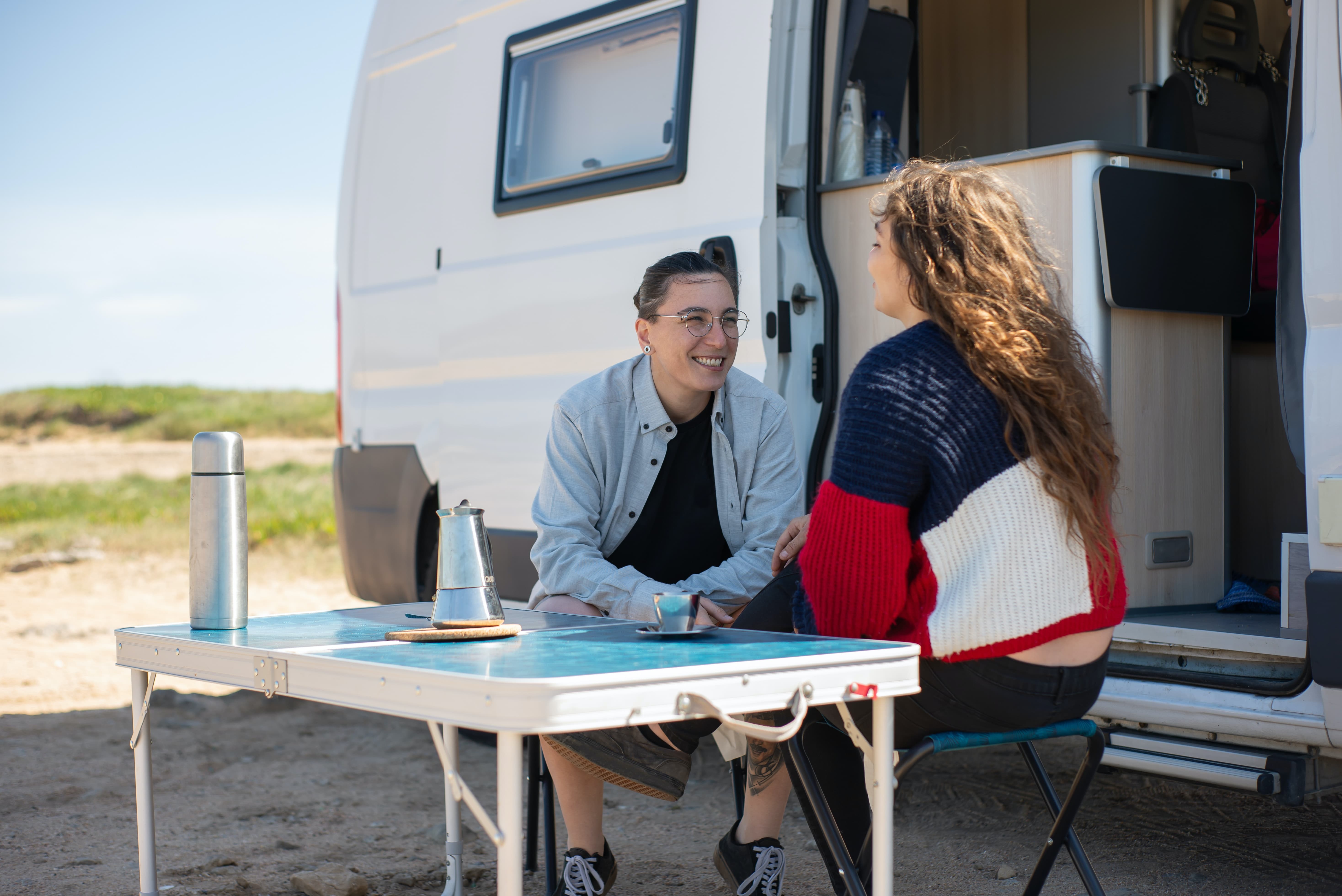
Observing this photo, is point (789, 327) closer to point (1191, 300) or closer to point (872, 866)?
point (1191, 300)

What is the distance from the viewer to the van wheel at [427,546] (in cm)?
409

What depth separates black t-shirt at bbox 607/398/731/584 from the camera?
8.45 ft

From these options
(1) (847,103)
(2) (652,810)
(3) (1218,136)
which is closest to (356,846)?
(2) (652,810)

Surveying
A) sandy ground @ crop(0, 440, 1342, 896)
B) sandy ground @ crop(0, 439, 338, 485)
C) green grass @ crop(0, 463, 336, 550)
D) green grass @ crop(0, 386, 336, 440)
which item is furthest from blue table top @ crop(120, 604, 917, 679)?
green grass @ crop(0, 386, 336, 440)

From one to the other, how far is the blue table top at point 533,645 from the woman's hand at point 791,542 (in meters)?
0.39

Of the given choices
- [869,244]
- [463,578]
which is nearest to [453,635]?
[463,578]

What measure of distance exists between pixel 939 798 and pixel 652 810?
0.78 metres

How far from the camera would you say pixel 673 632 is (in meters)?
1.77

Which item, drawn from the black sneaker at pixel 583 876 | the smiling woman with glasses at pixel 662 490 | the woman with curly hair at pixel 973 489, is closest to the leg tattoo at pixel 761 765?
the smiling woman with glasses at pixel 662 490

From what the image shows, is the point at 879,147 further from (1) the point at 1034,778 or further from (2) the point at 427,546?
→ (2) the point at 427,546

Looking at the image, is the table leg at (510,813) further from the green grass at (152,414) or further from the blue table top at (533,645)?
the green grass at (152,414)

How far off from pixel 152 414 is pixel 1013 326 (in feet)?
87.5

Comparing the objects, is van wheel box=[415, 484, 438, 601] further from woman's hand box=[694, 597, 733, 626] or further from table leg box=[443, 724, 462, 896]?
woman's hand box=[694, 597, 733, 626]

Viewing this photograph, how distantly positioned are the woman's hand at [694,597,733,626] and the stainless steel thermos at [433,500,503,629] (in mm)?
471
